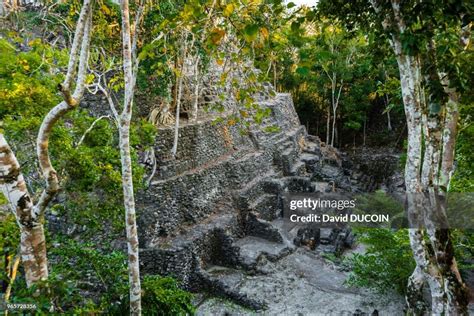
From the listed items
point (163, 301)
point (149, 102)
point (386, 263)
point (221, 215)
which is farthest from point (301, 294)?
point (149, 102)

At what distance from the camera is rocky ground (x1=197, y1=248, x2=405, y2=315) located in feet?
28.7

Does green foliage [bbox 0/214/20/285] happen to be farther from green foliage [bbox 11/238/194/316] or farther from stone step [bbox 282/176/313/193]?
stone step [bbox 282/176/313/193]

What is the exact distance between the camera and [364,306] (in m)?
8.94

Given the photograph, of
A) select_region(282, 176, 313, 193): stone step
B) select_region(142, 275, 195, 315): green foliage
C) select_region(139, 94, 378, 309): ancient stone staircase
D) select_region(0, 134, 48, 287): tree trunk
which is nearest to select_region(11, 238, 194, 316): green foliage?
select_region(142, 275, 195, 315): green foliage

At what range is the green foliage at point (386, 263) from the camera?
25.9 feet

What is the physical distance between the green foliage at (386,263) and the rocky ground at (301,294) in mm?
530

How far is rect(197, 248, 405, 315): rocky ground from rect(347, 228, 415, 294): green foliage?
20.9 inches

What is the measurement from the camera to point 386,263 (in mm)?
8297

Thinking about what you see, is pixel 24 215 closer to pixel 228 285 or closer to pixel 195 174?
pixel 228 285

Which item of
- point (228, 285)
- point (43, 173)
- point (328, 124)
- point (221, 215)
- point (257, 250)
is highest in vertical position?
point (328, 124)

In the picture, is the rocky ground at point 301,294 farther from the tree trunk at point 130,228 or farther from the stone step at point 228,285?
the tree trunk at point 130,228

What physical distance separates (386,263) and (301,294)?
7.90 ft

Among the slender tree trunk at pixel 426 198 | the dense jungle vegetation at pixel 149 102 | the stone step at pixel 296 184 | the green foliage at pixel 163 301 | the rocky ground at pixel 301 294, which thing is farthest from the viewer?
the stone step at pixel 296 184

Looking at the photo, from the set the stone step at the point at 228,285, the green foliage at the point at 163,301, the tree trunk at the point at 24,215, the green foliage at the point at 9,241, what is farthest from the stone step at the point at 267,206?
the tree trunk at the point at 24,215
